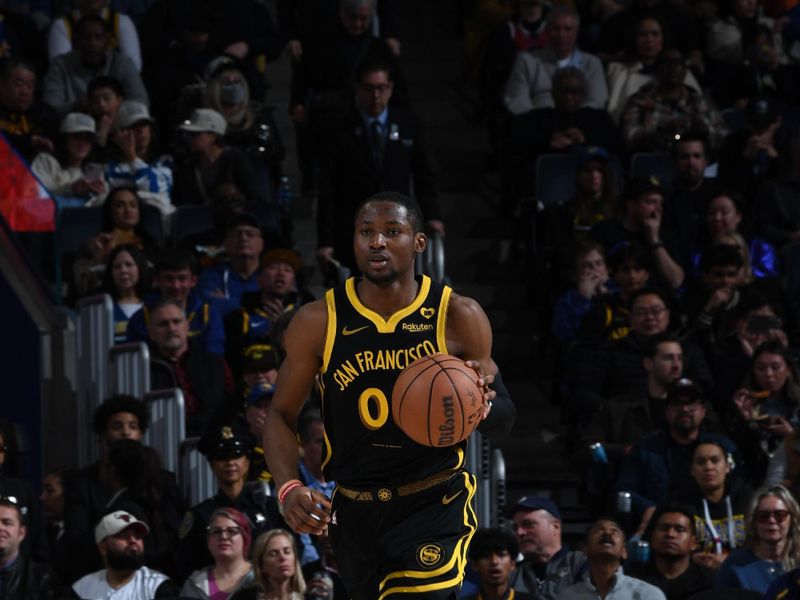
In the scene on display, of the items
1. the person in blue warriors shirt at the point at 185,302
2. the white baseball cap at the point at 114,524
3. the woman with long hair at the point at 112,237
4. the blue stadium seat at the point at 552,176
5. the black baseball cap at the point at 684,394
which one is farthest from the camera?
the blue stadium seat at the point at 552,176

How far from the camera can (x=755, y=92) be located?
589 inches

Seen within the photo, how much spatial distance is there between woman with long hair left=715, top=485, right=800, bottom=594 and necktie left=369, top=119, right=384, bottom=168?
4084mm

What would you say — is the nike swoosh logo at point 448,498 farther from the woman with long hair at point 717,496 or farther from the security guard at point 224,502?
the woman with long hair at point 717,496

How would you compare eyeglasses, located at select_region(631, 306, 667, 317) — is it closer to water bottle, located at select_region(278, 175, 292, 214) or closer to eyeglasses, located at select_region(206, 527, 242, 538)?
water bottle, located at select_region(278, 175, 292, 214)

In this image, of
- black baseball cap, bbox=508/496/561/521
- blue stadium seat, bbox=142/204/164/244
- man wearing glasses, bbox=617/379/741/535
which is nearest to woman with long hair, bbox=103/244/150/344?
blue stadium seat, bbox=142/204/164/244

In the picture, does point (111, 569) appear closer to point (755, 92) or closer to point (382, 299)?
point (382, 299)

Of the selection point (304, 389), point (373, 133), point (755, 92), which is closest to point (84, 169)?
point (373, 133)

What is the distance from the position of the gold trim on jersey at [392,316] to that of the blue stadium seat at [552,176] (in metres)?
7.02

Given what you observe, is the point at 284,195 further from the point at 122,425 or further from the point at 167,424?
the point at 122,425

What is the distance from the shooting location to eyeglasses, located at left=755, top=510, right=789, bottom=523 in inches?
381

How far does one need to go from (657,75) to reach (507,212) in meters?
1.58

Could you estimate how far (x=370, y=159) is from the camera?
1268 centimetres

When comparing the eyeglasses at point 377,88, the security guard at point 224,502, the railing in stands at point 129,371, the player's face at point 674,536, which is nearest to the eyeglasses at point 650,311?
the player's face at point 674,536

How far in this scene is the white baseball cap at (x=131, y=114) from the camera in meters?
13.2
